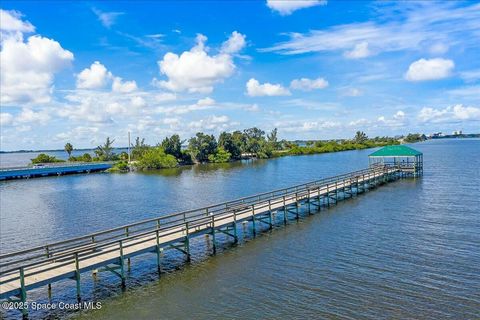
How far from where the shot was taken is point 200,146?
10981 centimetres

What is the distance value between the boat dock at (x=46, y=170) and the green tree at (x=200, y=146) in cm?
2275

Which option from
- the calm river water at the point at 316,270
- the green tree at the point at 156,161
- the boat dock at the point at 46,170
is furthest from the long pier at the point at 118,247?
the boat dock at the point at 46,170

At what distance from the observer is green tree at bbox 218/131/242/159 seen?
11675cm

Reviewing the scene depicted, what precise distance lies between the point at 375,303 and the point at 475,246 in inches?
403

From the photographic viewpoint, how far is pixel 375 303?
15008 mm

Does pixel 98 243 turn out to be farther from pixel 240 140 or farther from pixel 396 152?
pixel 240 140

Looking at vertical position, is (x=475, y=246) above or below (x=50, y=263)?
below

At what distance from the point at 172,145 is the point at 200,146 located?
8720 mm

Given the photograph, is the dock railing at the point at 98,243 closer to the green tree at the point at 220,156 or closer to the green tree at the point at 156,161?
the green tree at the point at 156,161

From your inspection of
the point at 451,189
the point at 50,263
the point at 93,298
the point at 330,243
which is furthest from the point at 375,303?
the point at 451,189

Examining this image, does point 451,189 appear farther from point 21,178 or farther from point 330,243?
point 21,178

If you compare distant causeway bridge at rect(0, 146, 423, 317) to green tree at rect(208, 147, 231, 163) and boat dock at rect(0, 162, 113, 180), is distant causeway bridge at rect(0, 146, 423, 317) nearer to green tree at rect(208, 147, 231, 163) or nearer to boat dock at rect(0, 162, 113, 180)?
boat dock at rect(0, 162, 113, 180)

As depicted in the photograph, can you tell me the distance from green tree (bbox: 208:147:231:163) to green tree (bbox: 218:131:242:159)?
88.3 inches

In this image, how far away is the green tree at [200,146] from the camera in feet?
359
